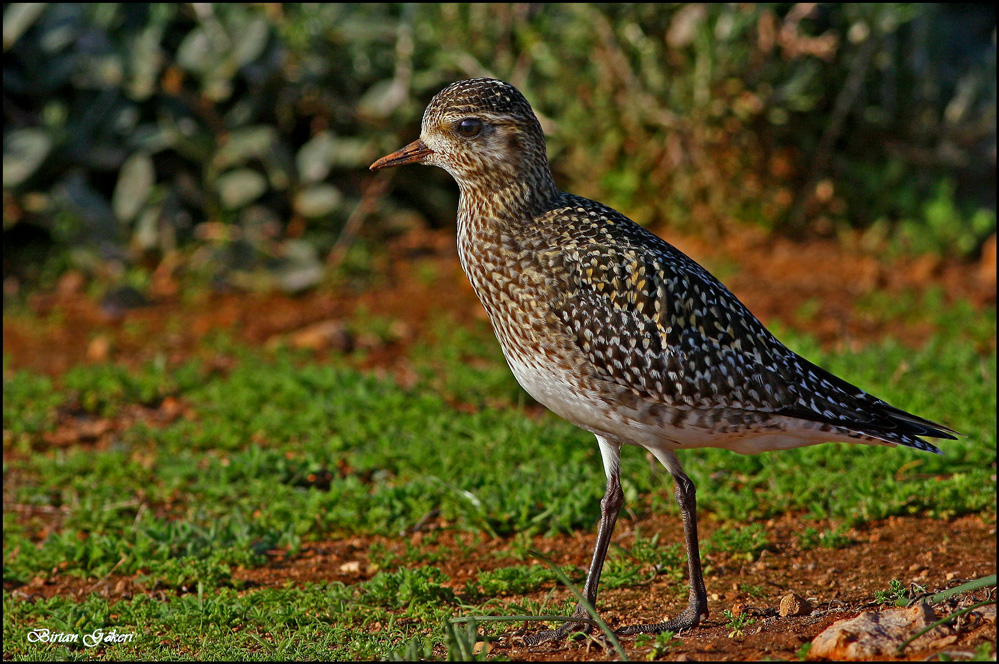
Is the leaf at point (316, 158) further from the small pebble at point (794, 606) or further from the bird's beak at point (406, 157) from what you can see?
the small pebble at point (794, 606)

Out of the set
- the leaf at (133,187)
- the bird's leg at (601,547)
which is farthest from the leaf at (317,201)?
the bird's leg at (601,547)

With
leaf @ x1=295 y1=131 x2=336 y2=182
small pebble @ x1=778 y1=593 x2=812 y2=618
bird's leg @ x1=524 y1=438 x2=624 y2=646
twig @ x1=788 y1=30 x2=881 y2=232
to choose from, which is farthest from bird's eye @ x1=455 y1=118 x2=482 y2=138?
twig @ x1=788 y1=30 x2=881 y2=232

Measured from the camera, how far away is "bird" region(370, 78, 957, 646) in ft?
15.3

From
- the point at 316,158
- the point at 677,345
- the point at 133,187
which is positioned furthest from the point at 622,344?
the point at 133,187

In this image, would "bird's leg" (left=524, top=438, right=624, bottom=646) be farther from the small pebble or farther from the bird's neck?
the bird's neck


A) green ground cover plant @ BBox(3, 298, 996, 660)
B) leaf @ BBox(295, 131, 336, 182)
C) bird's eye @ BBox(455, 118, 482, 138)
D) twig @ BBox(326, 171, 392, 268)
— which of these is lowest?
green ground cover plant @ BBox(3, 298, 996, 660)

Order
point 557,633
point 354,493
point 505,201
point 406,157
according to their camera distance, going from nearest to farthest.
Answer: point 557,633 < point 505,201 < point 406,157 < point 354,493

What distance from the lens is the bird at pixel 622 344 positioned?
4664 millimetres

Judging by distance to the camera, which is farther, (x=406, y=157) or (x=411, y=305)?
(x=411, y=305)

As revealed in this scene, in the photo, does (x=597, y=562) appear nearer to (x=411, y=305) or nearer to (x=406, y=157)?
(x=406, y=157)

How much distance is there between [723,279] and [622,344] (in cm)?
525

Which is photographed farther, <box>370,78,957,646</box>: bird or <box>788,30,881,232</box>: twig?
<box>788,30,881,232</box>: twig

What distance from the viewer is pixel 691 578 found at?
471 centimetres

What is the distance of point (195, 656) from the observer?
440 cm
